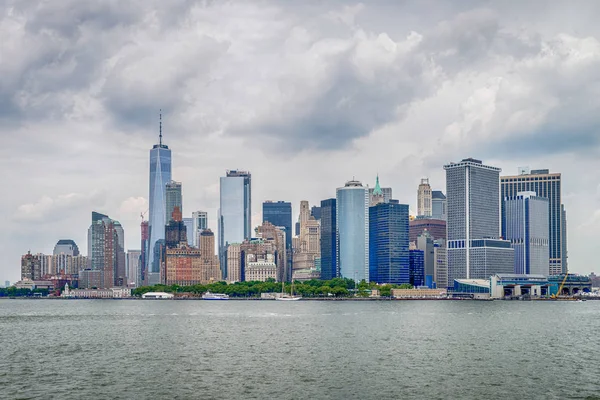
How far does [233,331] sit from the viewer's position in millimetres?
139875

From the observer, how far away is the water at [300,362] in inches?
2923

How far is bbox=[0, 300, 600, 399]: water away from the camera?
74.2 meters

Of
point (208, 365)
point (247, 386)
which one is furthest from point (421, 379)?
point (208, 365)

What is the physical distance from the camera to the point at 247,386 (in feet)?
250

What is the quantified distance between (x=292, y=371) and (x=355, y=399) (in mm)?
17306

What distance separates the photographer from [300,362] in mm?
93688

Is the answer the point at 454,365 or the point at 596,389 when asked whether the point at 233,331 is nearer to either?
the point at 454,365

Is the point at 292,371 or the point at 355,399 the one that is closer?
the point at 355,399

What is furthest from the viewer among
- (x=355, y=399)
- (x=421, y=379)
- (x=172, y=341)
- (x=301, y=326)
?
(x=301, y=326)

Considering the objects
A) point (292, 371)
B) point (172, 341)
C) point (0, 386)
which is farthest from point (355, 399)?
point (172, 341)

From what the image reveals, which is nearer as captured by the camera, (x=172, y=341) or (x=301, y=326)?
(x=172, y=341)

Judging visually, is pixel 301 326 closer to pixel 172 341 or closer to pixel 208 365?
pixel 172 341

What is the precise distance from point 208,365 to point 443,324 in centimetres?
7959

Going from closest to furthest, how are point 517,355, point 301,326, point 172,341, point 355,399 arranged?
point 355,399 → point 517,355 → point 172,341 → point 301,326
